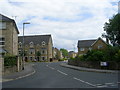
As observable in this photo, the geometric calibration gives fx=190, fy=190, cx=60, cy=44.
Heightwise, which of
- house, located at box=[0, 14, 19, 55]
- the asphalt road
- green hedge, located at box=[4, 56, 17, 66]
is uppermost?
house, located at box=[0, 14, 19, 55]

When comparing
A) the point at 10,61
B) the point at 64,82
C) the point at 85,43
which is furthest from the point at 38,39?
the point at 64,82

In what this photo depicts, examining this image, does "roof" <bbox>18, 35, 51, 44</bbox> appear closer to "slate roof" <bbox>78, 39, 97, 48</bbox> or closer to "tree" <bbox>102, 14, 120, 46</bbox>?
"slate roof" <bbox>78, 39, 97, 48</bbox>

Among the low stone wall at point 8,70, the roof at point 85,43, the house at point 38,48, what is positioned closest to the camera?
the low stone wall at point 8,70

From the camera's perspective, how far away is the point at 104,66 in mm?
28578

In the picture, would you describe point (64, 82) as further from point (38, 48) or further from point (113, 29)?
point (38, 48)

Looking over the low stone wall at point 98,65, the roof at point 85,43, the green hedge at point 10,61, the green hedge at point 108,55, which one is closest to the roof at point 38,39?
the roof at point 85,43

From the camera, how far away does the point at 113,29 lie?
148ft

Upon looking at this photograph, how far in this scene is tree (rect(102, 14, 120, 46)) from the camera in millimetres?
42944

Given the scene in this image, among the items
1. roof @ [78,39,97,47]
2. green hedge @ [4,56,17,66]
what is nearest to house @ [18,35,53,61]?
roof @ [78,39,97,47]

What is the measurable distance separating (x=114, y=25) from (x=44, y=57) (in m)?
46.9

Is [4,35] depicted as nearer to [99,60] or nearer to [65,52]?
[99,60]

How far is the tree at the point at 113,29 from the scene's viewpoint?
4294cm

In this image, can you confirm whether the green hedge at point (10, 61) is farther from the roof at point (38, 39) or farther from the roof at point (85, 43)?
the roof at point (38, 39)

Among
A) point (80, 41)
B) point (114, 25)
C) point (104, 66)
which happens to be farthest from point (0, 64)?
point (80, 41)
